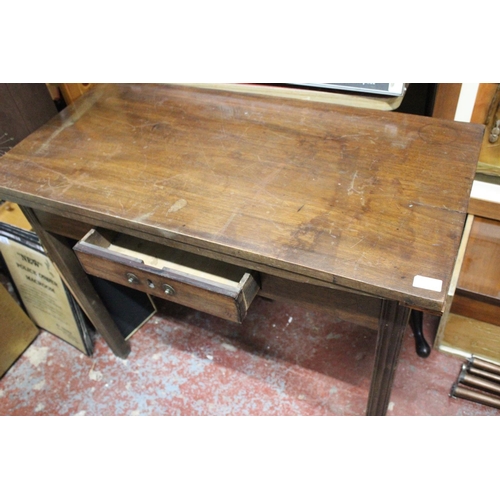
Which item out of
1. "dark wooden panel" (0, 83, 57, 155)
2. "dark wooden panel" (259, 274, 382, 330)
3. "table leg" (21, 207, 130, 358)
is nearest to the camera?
"dark wooden panel" (259, 274, 382, 330)

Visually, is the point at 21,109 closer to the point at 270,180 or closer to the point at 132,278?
the point at 132,278

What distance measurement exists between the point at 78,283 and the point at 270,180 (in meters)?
0.64

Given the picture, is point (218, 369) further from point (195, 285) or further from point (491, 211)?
point (491, 211)

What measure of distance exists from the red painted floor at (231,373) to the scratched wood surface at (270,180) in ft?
2.37

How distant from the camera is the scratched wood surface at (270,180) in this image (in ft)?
2.64

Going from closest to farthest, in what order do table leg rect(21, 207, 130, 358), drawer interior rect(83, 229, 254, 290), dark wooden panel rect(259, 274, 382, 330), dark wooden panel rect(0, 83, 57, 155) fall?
dark wooden panel rect(259, 274, 382, 330) → drawer interior rect(83, 229, 254, 290) → table leg rect(21, 207, 130, 358) → dark wooden panel rect(0, 83, 57, 155)

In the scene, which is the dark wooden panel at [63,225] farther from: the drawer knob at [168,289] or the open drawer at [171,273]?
the drawer knob at [168,289]

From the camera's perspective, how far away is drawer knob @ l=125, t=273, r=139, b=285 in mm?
954

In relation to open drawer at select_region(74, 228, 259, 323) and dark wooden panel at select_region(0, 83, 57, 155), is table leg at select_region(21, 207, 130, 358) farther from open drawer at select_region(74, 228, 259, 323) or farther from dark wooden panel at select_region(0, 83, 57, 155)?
dark wooden panel at select_region(0, 83, 57, 155)

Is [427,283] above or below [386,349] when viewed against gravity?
above

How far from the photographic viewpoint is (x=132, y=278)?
96cm

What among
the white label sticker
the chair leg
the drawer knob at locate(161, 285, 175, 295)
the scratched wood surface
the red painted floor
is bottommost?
the red painted floor

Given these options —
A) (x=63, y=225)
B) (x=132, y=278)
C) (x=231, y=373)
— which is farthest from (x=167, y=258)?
(x=231, y=373)

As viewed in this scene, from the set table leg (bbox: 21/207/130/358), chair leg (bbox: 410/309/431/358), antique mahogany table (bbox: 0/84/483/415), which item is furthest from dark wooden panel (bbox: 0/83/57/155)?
chair leg (bbox: 410/309/431/358)
